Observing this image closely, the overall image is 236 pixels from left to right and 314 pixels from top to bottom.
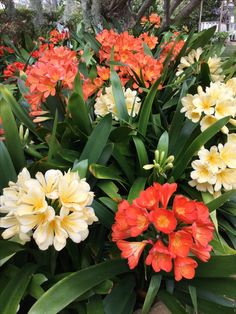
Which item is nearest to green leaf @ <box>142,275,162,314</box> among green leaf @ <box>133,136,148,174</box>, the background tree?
green leaf @ <box>133,136,148,174</box>

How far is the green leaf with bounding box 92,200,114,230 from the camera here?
4.50 ft

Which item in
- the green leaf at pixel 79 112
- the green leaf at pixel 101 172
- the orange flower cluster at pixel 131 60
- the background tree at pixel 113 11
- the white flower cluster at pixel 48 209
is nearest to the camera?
the white flower cluster at pixel 48 209

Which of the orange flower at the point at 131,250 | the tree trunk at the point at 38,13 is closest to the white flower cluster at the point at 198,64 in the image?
the orange flower at the point at 131,250

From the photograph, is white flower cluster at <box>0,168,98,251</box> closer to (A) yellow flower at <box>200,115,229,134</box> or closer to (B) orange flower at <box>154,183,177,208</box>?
(B) orange flower at <box>154,183,177,208</box>

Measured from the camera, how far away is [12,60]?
3.57m

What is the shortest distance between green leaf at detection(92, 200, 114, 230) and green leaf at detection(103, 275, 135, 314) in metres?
0.21

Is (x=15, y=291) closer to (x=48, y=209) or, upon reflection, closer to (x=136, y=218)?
(x=48, y=209)

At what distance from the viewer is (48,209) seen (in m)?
1.04

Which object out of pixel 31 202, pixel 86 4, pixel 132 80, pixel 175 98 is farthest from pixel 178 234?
pixel 86 4

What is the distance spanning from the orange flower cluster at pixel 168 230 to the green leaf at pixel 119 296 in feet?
0.76

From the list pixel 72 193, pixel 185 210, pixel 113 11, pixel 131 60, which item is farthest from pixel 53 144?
pixel 113 11

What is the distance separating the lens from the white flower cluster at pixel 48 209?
3.43 feet

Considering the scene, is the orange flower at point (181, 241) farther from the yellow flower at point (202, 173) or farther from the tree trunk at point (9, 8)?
the tree trunk at point (9, 8)

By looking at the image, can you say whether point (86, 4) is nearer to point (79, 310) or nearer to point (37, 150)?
point (37, 150)
